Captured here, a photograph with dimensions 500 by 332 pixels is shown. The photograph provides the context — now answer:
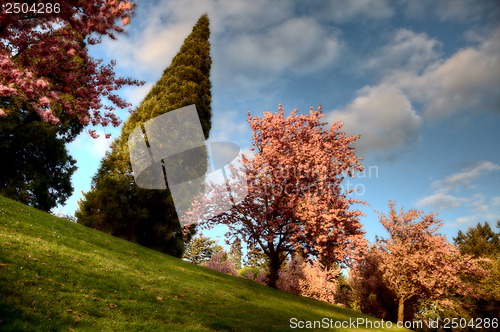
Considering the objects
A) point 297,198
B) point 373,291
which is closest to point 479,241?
point 373,291

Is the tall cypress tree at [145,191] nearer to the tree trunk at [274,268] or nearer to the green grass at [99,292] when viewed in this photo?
the tree trunk at [274,268]

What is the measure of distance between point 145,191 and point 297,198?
1707cm

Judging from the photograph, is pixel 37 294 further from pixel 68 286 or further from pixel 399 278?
pixel 399 278

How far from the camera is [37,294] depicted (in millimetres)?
8352

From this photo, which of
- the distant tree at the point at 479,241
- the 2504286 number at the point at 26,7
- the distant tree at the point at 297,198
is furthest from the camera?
the distant tree at the point at 479,241

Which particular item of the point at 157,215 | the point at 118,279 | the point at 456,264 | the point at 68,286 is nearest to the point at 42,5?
the point at 68,286

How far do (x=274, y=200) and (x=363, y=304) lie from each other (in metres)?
20.9

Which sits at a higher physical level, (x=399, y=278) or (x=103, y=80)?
(x=103, y=80)

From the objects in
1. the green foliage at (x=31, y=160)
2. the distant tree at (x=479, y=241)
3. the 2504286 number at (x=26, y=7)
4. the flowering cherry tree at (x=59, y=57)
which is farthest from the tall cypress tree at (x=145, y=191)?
the distant tree at (x=479, y=241)

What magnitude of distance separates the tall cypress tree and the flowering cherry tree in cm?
2228

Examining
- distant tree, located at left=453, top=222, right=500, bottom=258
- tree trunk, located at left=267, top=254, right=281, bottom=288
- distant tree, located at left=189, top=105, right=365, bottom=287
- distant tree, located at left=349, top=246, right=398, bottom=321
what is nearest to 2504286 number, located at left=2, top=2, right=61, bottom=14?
distant tree, located at left=189, top=105, right=365, bottom=287

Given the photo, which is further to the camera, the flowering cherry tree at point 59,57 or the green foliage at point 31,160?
the green foliage at point 31,160

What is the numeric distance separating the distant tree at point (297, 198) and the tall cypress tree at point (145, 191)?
9267 millimetres

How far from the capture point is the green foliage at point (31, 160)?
30984mm
